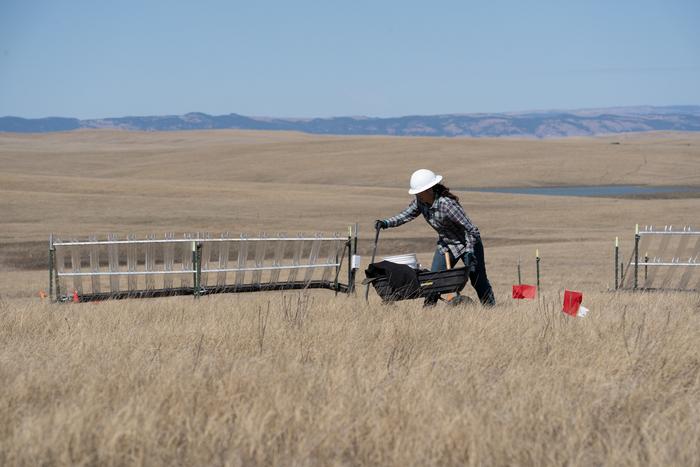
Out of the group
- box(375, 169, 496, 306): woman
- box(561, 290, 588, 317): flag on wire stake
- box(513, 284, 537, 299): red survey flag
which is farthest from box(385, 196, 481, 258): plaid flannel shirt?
box(513, 284, 537, 299): red survey flag

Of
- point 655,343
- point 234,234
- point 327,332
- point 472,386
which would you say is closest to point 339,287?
point 327,332

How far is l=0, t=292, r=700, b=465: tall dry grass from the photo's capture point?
174 inches

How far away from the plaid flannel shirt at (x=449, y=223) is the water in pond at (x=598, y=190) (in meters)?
53.1

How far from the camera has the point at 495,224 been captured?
4047 centimetres

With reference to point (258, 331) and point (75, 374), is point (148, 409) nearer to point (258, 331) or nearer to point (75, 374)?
Answer: point (75, 374)

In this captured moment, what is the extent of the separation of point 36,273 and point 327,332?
734 inches

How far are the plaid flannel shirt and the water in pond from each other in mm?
53134

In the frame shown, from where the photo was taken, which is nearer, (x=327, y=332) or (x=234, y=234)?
(x=327, y=332)

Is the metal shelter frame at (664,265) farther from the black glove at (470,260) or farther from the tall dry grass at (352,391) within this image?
the tall dry grass at (352,391)

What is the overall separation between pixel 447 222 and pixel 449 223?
1.1 inches

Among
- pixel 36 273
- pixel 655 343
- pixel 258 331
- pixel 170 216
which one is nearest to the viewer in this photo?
pixel 655 343

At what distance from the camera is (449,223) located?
9.30 m

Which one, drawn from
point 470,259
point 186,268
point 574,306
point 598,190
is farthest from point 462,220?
point 598,190

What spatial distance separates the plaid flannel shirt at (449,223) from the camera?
362 inches
